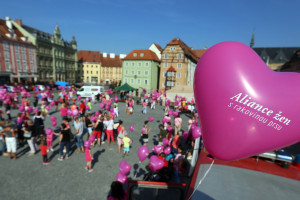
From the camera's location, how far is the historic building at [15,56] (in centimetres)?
3306

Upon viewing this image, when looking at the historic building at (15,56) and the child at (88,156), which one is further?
the historic building at (15,56)

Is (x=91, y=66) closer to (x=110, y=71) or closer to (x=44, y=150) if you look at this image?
(x=110, y=71)

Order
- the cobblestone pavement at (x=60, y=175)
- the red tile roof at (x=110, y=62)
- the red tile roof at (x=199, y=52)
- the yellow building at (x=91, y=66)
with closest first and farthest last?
1. the cobblestone pavement at (x=60, y=175)
2. the red tile roof at (x=199, y=52)
3. the yellow building at (x=91, y=66)
4. the red tile roof at (x=110, y=62)

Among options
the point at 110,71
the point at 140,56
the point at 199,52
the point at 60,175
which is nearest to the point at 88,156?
the point at 60,175

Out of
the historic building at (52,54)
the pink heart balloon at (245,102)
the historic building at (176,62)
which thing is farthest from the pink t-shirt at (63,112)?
the historic building at (52,54)

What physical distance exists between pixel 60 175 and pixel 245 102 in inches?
245

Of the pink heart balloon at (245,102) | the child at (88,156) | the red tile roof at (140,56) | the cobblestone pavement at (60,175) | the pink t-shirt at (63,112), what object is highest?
the red tile roof at (140,56)

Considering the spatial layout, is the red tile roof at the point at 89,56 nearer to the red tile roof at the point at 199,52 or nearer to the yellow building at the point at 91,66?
the yellow building at the point at 91,66

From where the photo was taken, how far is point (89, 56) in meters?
60.8

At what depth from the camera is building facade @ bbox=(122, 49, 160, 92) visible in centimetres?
3700

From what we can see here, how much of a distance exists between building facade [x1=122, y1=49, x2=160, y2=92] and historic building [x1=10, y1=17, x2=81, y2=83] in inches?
894

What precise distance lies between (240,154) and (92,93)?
21.6m

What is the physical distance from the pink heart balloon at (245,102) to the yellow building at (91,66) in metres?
61.7

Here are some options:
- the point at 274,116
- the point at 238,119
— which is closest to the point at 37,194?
the point at 238,119
